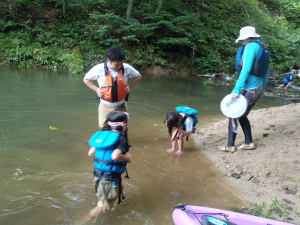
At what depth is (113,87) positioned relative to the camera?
153 inches

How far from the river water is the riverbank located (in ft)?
0.82

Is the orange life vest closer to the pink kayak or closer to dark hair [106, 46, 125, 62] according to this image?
dark hair [106, 46, 125, 62]

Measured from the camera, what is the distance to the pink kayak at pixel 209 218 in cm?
Result: 260

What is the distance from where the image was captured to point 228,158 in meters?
4.82

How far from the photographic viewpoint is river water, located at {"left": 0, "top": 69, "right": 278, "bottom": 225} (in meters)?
3.16

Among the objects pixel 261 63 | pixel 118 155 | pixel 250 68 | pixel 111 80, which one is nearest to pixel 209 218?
pixel 118 155

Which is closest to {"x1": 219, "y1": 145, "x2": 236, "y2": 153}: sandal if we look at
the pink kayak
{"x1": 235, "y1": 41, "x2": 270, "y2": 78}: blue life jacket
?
{"x1": 235, "y1": 41, "x2": 270, "y2": 78}: blue life jacket

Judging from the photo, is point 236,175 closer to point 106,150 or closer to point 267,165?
point 267,165

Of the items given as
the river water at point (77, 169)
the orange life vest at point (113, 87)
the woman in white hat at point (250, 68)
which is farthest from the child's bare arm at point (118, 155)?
the woman in white hat at point (250, 68)

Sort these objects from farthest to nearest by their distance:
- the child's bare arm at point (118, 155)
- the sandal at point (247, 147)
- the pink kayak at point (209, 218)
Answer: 1. the sandal at point (247, 147)
2. the child's bare arm at point (118, 155)
3. the pink kayak at point (209, 218)

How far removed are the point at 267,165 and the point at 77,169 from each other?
3150 mm

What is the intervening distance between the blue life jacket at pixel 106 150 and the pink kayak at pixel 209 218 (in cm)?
82

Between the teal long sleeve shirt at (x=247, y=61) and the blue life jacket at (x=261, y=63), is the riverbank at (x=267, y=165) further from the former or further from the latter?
the blue life jacket at (x=261, y=63)

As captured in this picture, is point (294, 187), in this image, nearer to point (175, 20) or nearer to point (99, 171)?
point (99, 171)
